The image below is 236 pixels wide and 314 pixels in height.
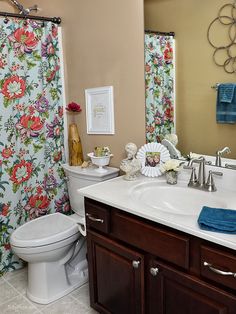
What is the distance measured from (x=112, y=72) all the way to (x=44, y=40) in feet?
2.07

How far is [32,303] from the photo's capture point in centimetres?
199

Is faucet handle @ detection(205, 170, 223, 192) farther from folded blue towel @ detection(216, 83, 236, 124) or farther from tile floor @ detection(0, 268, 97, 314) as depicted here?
tile floor @ detection(0, 268, 97, 314)

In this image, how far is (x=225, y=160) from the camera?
1633mm

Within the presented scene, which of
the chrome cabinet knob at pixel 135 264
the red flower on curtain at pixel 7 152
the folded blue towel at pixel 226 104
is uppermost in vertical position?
the folded blue towel at pixel 226 104

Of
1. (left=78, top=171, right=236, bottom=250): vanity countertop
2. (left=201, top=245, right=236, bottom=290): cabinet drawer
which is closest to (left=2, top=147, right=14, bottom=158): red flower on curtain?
(left=78, top=171, right=236, bottom=250): vanity countertop

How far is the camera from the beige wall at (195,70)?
5.27 ft

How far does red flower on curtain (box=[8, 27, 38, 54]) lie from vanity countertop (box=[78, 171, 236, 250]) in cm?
118

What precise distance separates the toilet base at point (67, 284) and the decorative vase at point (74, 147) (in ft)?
2.53

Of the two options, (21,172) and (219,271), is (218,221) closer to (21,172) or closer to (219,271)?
(219,271)

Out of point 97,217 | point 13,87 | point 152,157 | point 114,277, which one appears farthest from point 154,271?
point 13,87

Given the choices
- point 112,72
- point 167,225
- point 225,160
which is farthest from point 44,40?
point 167,225

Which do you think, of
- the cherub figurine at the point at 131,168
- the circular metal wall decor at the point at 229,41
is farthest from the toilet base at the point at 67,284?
the circular metal wall decor at the point at 229,41

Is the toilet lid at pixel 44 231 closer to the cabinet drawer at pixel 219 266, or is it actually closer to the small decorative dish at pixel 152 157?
the small decorative dish at pixel 152 157

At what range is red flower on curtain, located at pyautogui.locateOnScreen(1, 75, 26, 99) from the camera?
6.93 ft
